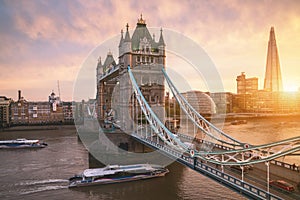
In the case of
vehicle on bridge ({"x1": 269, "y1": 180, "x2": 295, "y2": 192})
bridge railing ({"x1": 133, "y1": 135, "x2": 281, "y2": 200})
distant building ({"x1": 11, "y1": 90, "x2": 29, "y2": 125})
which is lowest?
vehicle on bridge ({"x1": 269, "y1": 180, "x2": 295, "y2": 192})

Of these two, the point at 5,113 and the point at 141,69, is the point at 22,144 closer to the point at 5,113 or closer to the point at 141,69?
the point at 141,69

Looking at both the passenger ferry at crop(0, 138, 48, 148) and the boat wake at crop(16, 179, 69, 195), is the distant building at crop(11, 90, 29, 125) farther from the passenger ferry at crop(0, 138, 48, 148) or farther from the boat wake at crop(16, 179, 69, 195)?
the boat wake at crop(16, 179, 69, 195)

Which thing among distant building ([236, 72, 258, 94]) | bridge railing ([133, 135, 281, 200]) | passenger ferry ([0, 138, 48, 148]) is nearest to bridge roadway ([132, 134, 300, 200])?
bridge railing ([133, 135, 281, 200])

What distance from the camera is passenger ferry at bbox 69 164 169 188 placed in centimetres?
1891

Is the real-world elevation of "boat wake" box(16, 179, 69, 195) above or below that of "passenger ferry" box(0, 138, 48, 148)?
below

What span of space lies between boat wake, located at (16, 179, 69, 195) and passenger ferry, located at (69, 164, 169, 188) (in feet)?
2.29

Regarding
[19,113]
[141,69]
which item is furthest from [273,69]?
[141,69]

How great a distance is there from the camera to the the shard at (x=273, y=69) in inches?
4998

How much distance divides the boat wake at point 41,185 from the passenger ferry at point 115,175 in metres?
0.70

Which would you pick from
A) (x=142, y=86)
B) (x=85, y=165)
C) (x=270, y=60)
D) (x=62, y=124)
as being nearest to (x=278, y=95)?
(x=270, y=60)

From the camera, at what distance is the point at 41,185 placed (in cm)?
1844

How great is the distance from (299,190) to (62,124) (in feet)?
191

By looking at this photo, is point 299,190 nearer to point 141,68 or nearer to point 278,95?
point 141,68

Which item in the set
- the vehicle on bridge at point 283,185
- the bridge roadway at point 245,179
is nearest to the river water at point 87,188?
the bridge roadway at point 245,179
